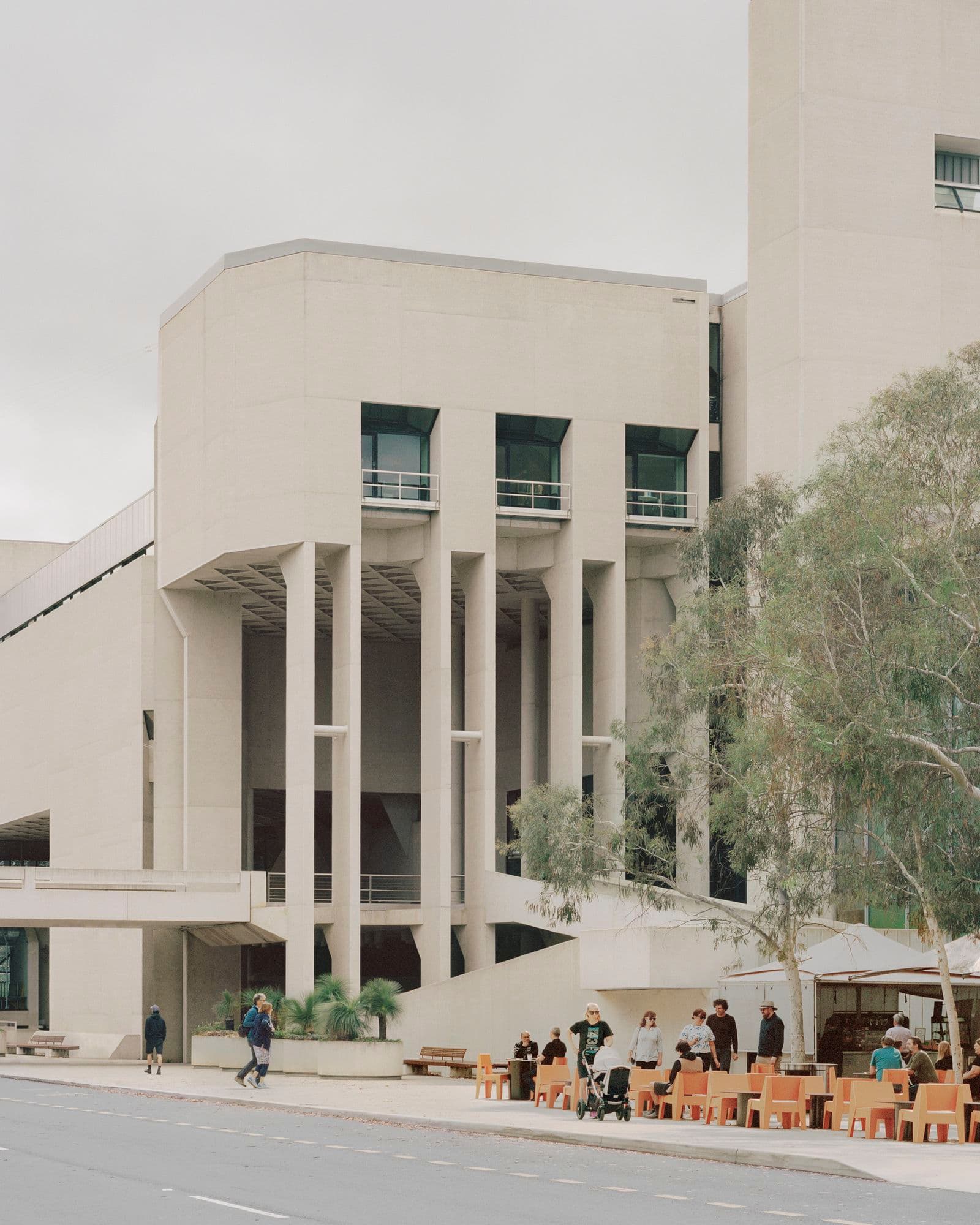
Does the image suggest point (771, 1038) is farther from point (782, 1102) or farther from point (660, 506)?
point (660, 506)

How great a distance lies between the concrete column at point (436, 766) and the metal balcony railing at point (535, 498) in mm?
2222

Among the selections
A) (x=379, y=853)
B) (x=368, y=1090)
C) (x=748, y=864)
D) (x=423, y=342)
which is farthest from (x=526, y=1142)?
(x=379, y=853)

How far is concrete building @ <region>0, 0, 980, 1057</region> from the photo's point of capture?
139 feet

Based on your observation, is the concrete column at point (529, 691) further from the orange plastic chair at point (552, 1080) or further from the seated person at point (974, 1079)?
the seated person at point (974, 1079)

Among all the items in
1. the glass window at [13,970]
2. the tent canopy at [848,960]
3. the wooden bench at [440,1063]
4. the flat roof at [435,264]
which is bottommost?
the glass window at [13,970]

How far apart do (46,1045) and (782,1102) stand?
34.2m

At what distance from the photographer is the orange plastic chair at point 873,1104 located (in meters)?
19.5

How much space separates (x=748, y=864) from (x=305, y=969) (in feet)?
55.7

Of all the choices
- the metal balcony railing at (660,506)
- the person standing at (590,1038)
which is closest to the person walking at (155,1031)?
the person standing at (590,1038)

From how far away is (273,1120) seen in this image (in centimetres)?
2327

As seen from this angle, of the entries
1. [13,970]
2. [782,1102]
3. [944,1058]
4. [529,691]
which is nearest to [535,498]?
[529,691]

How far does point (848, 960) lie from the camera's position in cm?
2655

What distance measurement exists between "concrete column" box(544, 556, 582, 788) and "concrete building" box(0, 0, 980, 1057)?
9cm

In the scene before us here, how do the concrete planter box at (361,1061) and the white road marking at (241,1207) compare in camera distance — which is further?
the concrete planter box at (361,1061)
